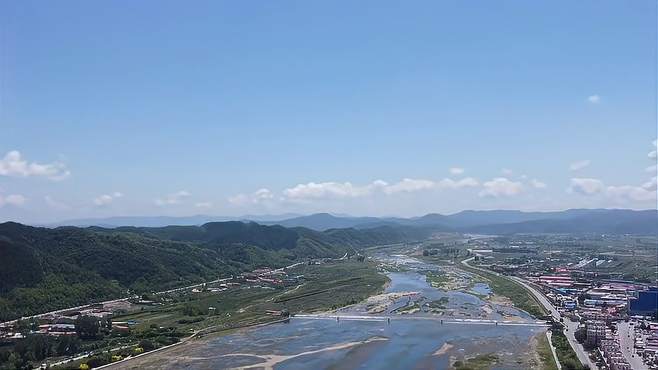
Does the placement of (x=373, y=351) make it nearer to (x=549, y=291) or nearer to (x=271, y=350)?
(x=271, y=350)

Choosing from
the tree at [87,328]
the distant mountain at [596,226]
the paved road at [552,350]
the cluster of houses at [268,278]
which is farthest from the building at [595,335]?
Answer: the distant mountain at [596,226]

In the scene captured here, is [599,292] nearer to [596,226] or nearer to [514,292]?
[514,292]

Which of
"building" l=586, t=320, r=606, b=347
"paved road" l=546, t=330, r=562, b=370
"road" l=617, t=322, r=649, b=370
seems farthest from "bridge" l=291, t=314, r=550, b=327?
"building" l=586, t=320, r=606, b=347

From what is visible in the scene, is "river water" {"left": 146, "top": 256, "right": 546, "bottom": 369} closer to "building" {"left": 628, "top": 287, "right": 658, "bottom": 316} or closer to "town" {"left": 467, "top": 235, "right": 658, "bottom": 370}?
"town" {"left": 467, "top": 235, "right": 658, "bottom": 370}

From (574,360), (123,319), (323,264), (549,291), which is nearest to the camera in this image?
(574,360)

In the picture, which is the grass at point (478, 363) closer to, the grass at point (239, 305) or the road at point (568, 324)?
the road at point (568, 324)

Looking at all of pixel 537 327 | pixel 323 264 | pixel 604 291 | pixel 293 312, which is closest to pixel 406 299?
pixel 293 312
